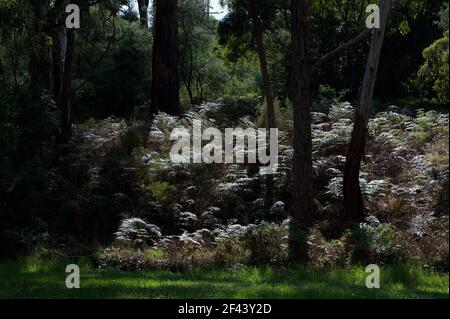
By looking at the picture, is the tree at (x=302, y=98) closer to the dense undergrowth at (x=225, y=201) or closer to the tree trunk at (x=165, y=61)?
the dense undergrowth at (x=225, y=201)

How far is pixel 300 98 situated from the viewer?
1412cm

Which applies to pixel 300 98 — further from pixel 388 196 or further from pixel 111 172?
pixel 111 172

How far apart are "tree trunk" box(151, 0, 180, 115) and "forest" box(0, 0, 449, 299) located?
0.05 m

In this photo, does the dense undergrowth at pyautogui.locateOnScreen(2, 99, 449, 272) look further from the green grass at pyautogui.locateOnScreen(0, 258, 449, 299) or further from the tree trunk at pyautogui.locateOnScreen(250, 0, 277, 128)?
the green grass at pyautogui.locateOnScreen(0, 258, 449, 299)

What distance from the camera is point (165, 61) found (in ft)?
74.7

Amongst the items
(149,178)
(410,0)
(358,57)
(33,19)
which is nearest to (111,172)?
(149,178)

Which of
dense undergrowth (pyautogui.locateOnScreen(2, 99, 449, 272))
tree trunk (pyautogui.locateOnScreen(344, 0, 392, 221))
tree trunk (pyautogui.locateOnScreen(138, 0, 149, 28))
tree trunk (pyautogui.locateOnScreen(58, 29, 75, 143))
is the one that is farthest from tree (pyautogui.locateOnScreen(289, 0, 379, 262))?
tree trunk (pyautogui.locateOnScreen(138, 0, 149, 28))

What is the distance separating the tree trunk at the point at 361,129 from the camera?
14.3m

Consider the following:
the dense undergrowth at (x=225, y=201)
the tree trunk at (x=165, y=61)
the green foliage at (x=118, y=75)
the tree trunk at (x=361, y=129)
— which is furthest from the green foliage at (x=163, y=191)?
the green foliage at (x=118, y=75)

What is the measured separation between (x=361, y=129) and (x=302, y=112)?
145cm

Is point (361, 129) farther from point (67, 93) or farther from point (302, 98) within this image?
point (67, 93)

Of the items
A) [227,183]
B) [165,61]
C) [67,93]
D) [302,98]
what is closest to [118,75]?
[165,61]

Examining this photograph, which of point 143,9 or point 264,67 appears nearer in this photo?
point 264,67

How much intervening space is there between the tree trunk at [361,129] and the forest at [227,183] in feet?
0.10
